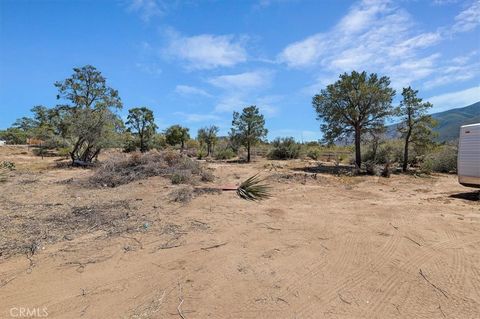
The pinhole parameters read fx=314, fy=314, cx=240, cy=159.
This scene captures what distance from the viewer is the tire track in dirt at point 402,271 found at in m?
3.20

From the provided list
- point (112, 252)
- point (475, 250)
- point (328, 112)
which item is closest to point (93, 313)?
point (112, 252)

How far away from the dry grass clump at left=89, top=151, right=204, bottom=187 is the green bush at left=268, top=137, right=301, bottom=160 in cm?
1558

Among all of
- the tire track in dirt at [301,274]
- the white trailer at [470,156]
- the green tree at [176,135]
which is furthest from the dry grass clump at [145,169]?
the green tree at [176,135]

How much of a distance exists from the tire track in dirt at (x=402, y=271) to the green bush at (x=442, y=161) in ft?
50.8

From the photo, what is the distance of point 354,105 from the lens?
19.8 metres

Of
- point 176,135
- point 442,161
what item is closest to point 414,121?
point 442,161

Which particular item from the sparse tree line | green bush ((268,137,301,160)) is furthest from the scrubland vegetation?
green bush ((268,137,301,160))

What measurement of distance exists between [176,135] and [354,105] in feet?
82.4

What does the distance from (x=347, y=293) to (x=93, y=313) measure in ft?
8.78

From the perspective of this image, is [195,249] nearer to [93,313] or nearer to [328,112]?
[93,313]

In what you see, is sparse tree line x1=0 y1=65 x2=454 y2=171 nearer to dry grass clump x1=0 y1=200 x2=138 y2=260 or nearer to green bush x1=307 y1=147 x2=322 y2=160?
green bush x1=307 y1=147 x2=322 y2=160

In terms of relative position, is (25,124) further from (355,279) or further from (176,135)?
(355,279)
